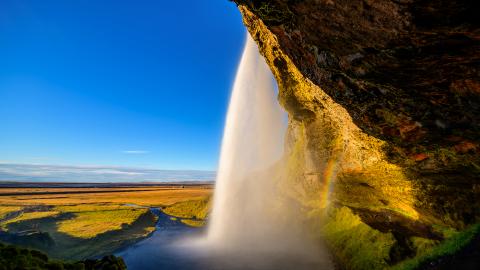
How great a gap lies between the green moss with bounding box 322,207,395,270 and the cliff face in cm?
24

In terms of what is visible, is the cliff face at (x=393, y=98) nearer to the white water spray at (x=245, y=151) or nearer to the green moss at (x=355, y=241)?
the green moss at (x=355, y=241)

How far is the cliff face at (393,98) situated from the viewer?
8.24 meters

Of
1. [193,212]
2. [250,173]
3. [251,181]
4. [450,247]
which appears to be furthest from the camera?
[193,212]

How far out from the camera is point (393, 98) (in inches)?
453

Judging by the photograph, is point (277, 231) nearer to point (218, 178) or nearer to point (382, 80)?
point (218, 178)

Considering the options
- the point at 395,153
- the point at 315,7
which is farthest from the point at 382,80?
the point at 395,153

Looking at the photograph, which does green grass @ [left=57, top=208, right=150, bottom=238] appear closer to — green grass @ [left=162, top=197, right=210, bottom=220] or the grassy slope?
the grassy slope

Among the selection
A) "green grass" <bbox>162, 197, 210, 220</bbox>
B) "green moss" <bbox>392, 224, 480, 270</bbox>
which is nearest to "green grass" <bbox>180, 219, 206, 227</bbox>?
"green grass" <bbox>162, 197, 210, 220</bbox>

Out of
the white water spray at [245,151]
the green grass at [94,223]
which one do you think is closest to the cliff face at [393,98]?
the white water spray at [245,151]

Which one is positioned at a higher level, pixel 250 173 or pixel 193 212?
pixel 250 173

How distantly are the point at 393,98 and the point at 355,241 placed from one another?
664 inches

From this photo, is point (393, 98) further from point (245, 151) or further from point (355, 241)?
point (245, 151)

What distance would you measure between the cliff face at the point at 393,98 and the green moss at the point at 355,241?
0.80 feet

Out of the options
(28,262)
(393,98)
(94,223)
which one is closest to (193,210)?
(94,223)
